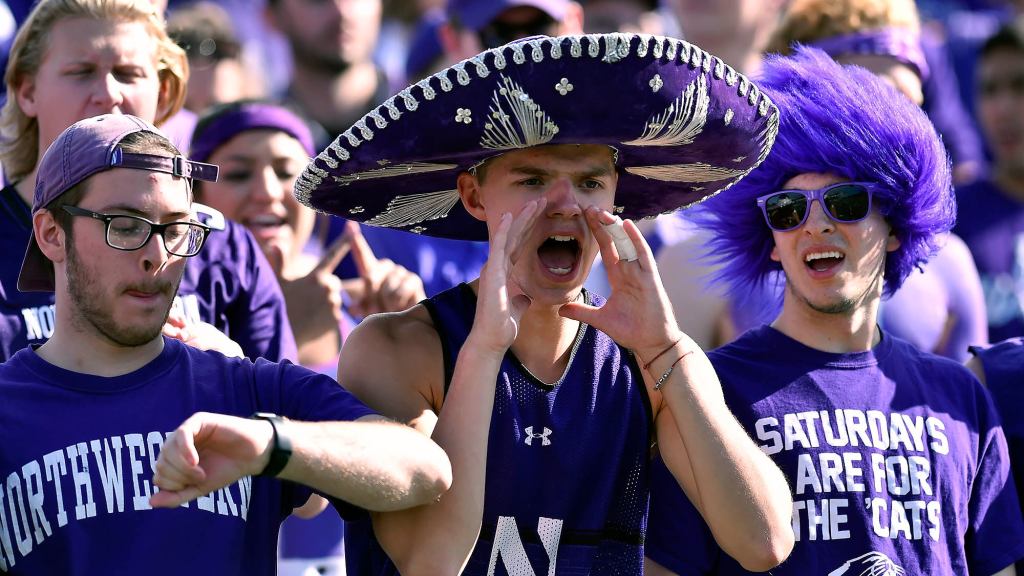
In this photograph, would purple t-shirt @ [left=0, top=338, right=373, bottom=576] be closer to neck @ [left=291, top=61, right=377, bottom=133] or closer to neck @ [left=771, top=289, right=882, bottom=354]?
neck @ [left=771, top=289, right=882, bottom=354]

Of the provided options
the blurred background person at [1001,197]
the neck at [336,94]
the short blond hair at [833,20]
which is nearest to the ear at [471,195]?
the short blond hair at [833,20]

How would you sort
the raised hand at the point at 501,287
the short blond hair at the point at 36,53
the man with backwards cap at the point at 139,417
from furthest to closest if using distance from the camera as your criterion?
the short blond hair at the point at 36,53, the raised hand at the point at 501,287, the man with backwards cap at the point at 139,417

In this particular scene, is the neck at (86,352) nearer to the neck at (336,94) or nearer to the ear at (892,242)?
the ear at (892,242)

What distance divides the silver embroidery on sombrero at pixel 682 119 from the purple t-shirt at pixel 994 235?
3.09m

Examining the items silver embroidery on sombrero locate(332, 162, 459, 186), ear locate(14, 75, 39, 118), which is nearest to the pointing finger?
ear locate(14, 75, 39, 118)

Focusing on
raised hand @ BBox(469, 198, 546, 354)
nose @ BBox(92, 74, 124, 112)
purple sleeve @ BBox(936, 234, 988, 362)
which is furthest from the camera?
purple sleeve @ BBox(936, 234, 988, 362)

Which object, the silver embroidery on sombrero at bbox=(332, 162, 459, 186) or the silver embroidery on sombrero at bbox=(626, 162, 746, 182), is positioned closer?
the silver embroidery on sombrero at bbox=(332, 162, 459, 186)

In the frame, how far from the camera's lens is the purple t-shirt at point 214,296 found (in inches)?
158

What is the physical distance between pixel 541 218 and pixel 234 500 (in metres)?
0.95

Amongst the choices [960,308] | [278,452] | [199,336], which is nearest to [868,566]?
[278,452]

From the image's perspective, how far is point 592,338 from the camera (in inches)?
150

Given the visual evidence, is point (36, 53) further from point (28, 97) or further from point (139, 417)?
point (139, 417)

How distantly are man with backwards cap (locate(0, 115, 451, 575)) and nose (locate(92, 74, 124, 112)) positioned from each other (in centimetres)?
91

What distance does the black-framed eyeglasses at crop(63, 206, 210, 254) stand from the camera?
3279 mm
